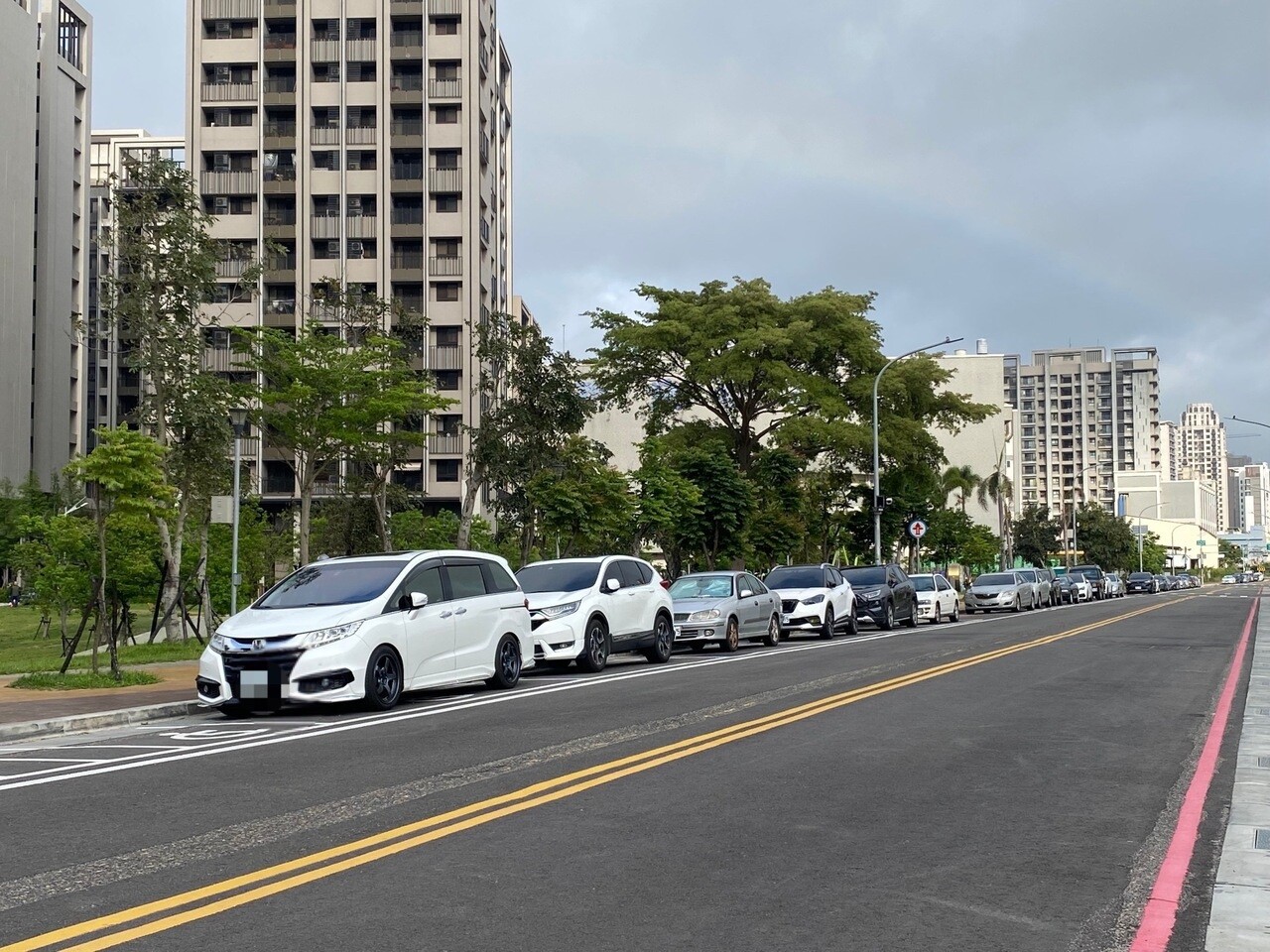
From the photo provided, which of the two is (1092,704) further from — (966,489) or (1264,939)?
(966,489)

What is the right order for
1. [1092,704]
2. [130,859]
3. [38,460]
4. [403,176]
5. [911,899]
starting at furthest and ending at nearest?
[38,460] < [403,176] < [1092,704] < [130,859] < [911,899]

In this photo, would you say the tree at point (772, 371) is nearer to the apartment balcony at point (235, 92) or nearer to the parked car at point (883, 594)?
the parked car at point (883, 594)

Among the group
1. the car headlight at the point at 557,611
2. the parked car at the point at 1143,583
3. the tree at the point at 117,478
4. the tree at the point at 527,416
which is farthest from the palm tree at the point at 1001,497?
the tree at the point at 117,478

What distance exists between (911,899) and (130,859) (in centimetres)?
398

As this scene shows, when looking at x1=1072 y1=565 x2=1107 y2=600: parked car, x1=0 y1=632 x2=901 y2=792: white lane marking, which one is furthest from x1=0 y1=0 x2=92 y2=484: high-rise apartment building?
x1=0 y1=632 x2=901 y2=792: white lane marking

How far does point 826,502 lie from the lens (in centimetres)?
5938

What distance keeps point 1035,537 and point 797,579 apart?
92556mm

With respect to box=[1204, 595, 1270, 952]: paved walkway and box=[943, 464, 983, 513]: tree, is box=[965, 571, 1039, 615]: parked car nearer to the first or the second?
box=[1204, 595, 1270, 952]: paved walkway

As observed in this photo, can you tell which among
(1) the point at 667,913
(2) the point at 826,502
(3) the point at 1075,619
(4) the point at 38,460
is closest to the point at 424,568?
(1) the point at 667,913

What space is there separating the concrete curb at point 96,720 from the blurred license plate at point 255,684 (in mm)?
1463

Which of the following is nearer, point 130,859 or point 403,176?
point 130,859

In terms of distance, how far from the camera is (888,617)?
36.0 metres

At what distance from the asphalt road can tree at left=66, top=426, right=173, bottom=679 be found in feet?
14.2

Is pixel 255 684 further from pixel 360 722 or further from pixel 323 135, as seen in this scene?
pixel 323 135
